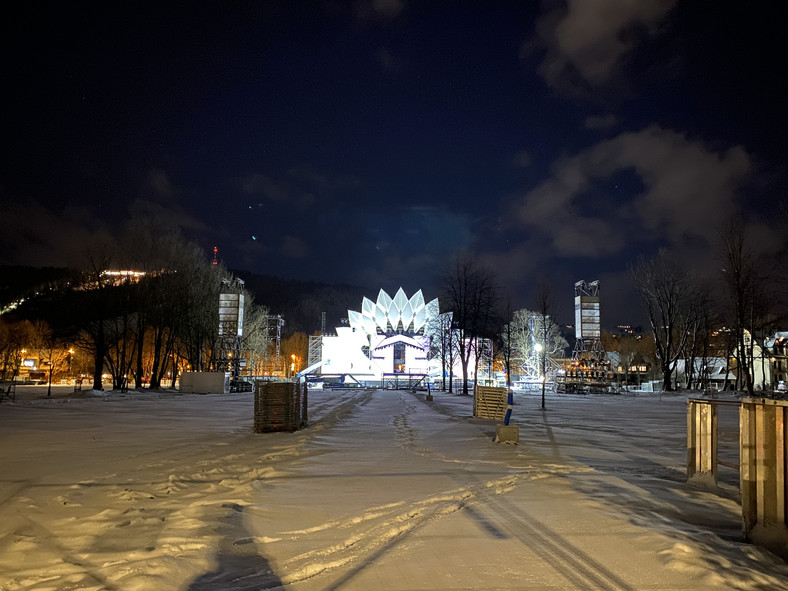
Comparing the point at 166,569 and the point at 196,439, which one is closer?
the point at 166,569

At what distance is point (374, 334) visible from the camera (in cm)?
8956

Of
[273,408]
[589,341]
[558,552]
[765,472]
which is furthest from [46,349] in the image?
[765,472]

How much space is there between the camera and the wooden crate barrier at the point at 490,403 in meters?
19.1

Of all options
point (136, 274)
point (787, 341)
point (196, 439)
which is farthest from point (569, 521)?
point (787, 341)

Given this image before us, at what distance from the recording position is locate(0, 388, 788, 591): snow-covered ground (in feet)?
14.6

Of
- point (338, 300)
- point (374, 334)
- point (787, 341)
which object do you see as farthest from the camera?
point (338, 300)

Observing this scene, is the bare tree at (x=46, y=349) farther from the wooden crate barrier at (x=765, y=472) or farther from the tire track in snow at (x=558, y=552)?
the wooden crate barrier at (x=765, y=472)

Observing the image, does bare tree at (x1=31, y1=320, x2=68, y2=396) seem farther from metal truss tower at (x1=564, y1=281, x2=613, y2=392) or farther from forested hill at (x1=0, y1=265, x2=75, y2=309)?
metal truss tower at (x1=564, y1=281, x2=613, y2=392)

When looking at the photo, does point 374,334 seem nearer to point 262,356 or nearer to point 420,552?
point 262,356

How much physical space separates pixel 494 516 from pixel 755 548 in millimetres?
2532

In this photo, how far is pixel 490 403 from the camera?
19484 millimetres

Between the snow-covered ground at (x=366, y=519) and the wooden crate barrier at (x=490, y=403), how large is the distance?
6410 mm

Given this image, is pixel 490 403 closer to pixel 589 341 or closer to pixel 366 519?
pixel 366 519

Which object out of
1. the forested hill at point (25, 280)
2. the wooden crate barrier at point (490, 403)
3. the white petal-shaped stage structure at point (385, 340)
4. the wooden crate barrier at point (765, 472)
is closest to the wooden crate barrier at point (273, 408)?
the wooden crate barrier at point (490, 403)
